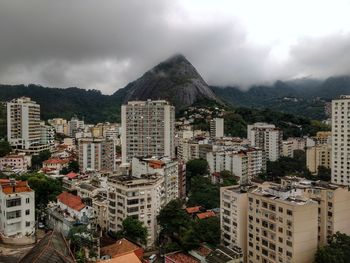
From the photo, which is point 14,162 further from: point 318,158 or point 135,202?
point 318,158

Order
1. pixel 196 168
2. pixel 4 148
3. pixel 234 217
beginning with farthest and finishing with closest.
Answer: pixel 4 148 → pixel 196 168 → pixel 234 217

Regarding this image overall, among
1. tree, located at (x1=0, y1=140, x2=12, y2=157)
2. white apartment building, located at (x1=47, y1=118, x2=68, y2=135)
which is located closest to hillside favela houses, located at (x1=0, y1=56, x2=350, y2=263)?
tree, located at (x1=0, y1=140, x2=12, y2=157)

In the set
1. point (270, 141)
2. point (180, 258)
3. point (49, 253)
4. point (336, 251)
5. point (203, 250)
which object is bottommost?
point (180, 258)

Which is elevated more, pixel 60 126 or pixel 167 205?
pixel 60 126

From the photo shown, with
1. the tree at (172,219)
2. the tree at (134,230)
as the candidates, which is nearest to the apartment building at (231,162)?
the tree at (172,219)

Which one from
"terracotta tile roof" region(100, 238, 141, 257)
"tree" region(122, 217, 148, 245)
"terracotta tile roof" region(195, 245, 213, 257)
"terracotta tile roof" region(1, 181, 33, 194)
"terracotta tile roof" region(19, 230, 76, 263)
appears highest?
"terracotta tile roof" region(1, 181, 33, 194)

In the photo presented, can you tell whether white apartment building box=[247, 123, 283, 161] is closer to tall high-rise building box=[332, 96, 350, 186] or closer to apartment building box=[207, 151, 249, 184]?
apartment building box=[207, 151, 249, 184]

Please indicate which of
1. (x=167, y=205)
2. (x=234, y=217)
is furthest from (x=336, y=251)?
(x=167, y=205)
